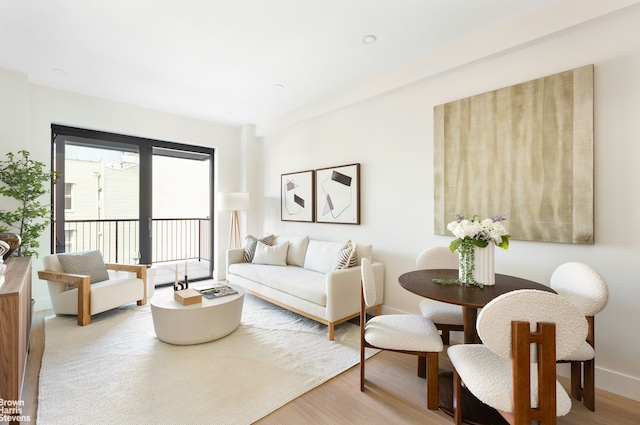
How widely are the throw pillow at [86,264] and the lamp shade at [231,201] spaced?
1684 mm

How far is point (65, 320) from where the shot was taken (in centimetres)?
320

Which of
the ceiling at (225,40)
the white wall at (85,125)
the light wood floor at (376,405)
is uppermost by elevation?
the ceiling at (225,40)

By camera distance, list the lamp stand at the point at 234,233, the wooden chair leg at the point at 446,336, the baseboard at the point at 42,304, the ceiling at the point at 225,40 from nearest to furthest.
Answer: the ceiling at the point at 225,40, the wooden chair leg at the point at 446,336, the baseboard at the point at 42,304, the lamp stand at the point at 234,233

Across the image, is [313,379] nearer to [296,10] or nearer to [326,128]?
[296,10]

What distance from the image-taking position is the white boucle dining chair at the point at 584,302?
1684mm

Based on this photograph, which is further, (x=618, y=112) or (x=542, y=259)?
(x=542, y=259)

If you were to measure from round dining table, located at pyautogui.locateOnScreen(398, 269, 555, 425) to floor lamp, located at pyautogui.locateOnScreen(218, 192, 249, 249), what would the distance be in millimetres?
3190

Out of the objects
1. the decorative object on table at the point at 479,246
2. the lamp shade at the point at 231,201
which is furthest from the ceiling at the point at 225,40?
the decorative object on table at the point at 479,246

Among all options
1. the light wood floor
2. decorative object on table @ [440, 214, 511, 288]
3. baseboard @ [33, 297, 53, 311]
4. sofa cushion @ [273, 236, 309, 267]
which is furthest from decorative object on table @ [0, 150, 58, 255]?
decorative object on table @ [440, 214, 511, 288]

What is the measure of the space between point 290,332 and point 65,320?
252 centimetres

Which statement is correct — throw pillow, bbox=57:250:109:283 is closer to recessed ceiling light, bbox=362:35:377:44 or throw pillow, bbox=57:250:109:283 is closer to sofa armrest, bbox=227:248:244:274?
sofa armrest, bbox=227:248:244:274

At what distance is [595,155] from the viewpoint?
80.6 inches

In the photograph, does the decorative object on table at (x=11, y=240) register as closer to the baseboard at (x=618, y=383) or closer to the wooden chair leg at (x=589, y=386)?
the wooden chair leg at (x=589, y=386)

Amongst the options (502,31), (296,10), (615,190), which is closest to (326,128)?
(296,10)
